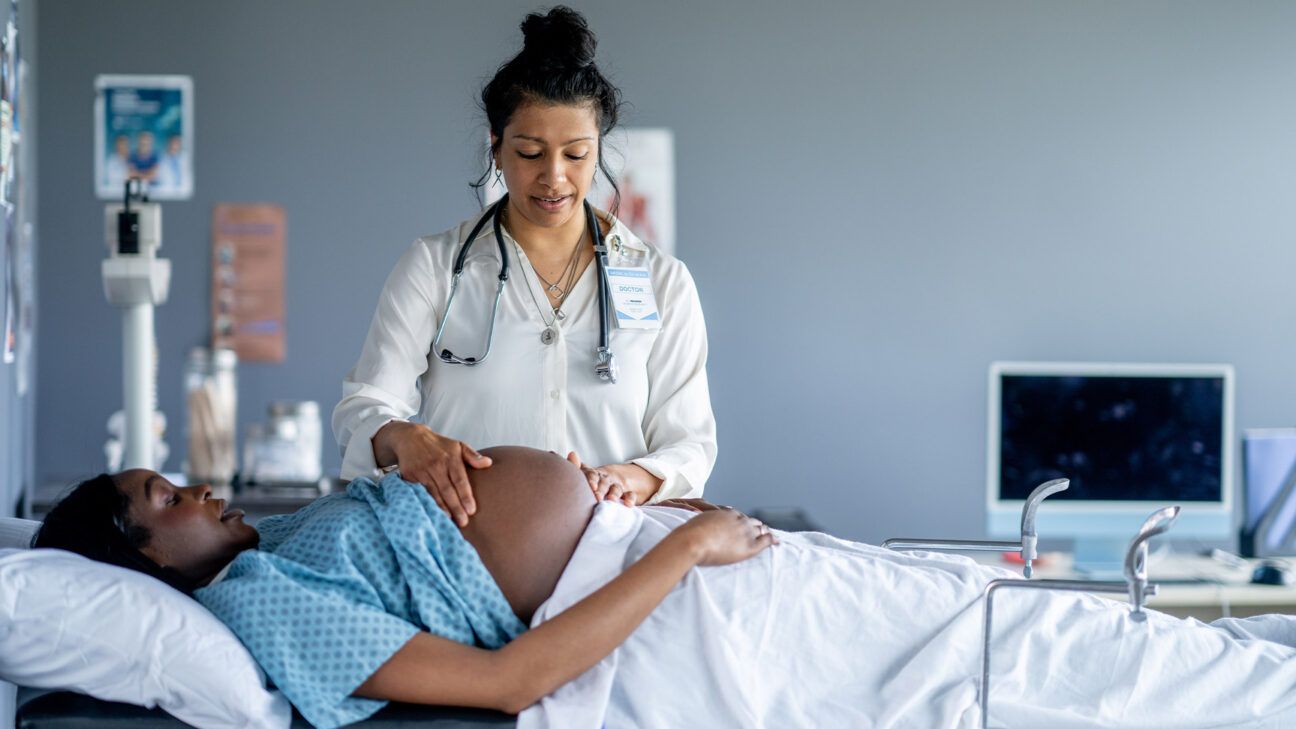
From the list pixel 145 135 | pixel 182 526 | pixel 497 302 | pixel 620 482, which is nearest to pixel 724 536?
pixel 620 482

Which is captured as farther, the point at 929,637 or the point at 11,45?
the point at 11,45

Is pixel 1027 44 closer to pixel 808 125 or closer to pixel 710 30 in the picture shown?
pixel 808 125

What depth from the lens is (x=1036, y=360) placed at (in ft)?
13.1

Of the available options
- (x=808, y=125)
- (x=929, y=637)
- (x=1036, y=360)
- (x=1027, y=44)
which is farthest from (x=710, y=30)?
(x=929, y=637)

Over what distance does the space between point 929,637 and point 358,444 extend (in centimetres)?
89

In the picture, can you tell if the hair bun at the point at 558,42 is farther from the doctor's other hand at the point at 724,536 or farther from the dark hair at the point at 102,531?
the dark hair at the point at 102,531

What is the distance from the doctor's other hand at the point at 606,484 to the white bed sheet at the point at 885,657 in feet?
0.25

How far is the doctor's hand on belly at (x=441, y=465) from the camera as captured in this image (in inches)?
68.2

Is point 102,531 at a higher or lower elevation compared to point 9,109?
lower

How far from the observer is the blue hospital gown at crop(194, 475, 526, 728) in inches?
60.8

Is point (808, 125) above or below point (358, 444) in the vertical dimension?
above

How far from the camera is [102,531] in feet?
5.63

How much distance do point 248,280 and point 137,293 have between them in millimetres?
629

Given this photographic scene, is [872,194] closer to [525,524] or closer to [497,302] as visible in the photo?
[497,302]
